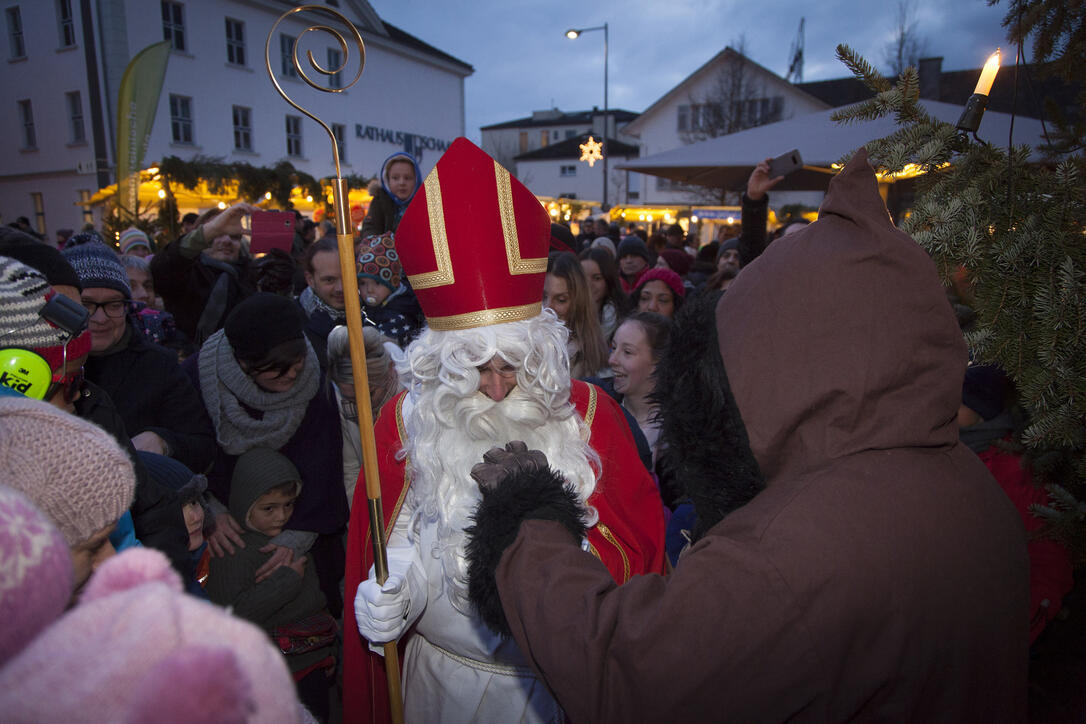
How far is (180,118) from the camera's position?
22000 mm

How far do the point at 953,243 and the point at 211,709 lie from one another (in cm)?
237

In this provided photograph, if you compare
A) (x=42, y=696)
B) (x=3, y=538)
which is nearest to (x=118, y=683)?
(x=42, y=696)

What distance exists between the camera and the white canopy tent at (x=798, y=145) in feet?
17.4

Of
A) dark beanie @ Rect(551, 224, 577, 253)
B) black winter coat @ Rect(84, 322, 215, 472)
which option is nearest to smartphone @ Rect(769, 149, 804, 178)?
dark beanie @ Rect(551, 224, 577, 253)

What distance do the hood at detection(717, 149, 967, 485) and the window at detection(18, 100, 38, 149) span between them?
29.8 m

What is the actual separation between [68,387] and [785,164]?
3624 mm

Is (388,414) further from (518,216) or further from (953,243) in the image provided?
(953,243)

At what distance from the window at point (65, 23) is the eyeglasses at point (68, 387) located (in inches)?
1001

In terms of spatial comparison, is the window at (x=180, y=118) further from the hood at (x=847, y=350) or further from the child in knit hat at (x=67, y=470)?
the hood at (x=847, y=350)

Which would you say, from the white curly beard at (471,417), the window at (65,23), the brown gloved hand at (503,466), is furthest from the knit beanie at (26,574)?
the window at (65,23)

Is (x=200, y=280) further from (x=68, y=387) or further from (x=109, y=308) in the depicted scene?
(x=68, y=387)

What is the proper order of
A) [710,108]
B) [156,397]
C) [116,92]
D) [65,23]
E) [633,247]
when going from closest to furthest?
[156,397] → [633,247] → [116,92] → [65,23] → [710,108]

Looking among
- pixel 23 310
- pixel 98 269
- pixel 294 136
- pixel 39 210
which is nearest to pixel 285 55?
pixel 294 136

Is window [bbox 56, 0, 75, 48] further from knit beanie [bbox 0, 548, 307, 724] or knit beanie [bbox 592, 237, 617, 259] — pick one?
knit beanie [bbox 0, 548, 307, 724]
